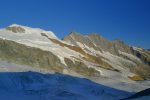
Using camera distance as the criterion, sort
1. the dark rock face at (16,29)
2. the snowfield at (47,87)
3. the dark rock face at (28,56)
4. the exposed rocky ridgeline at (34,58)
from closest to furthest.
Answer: the snowfield at (47,87) → the dark rock face at (28,56) → the exposed rocky ridgeline at (34,58) → the dark rock face at (16,29)

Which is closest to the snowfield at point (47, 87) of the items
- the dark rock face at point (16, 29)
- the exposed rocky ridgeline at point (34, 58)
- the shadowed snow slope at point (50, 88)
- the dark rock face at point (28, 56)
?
the shadowed snow slope at point (50, 88)

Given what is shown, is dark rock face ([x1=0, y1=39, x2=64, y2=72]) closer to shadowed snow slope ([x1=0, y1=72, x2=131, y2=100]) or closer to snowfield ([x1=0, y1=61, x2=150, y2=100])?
snowfield ([x1=0, y1=61, x2=150, y2=100])

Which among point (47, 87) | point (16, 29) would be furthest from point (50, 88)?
point (16, 29)

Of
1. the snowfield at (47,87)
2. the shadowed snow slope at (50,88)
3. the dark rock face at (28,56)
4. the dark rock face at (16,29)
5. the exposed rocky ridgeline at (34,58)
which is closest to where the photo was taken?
the shadowed snow slope at (50,88)

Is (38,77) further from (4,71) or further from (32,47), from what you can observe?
(32,47)

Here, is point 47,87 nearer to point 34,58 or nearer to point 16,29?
point 34,58

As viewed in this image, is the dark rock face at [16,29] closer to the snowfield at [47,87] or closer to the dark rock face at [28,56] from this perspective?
the dark rock face at [28,56]

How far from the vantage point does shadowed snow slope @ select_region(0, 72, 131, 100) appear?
88.3 metres

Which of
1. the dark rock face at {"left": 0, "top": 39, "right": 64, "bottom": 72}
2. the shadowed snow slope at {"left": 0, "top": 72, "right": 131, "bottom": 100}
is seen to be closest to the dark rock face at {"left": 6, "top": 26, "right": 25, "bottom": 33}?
the dark rock face at {"left": 0, "top": 39, "right": 64, "bottom": 72}

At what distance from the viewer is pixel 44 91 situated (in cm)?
9162

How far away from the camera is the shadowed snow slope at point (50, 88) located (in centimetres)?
8835

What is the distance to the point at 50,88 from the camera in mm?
93750

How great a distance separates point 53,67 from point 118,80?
63.9ft

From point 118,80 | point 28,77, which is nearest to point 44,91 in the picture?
point 28,77
